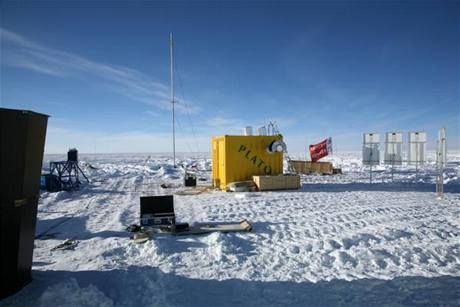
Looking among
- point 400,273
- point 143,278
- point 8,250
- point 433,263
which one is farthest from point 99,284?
point 433,263

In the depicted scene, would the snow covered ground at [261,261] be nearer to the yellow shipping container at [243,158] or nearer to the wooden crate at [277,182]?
the wooden crate at [277,182]

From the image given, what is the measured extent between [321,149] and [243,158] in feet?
44.8

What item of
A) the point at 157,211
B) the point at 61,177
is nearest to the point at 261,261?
the point at 157,211

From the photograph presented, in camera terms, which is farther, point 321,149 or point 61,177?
point 321,149

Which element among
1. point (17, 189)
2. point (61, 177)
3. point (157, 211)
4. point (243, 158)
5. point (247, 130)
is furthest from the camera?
point (61, 177)

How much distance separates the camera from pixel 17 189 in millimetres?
4441

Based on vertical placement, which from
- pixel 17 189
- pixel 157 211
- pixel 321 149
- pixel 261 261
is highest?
pixel 321 149

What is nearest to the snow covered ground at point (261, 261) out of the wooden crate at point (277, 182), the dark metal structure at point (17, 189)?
the dark metal structure at point (17, 189)

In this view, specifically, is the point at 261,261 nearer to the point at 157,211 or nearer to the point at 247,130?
the point at 157,211

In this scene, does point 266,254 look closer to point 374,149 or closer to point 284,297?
point 284,297

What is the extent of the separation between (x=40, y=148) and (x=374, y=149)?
18.6 metres

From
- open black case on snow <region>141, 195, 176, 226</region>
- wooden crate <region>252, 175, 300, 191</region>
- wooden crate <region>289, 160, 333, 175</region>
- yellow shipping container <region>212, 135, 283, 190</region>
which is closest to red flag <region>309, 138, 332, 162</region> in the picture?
wooden crate <region>289, 160, 333, 175</region>

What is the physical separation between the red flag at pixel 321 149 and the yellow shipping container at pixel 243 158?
11.9 metres

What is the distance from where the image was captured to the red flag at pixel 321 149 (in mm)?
27188
